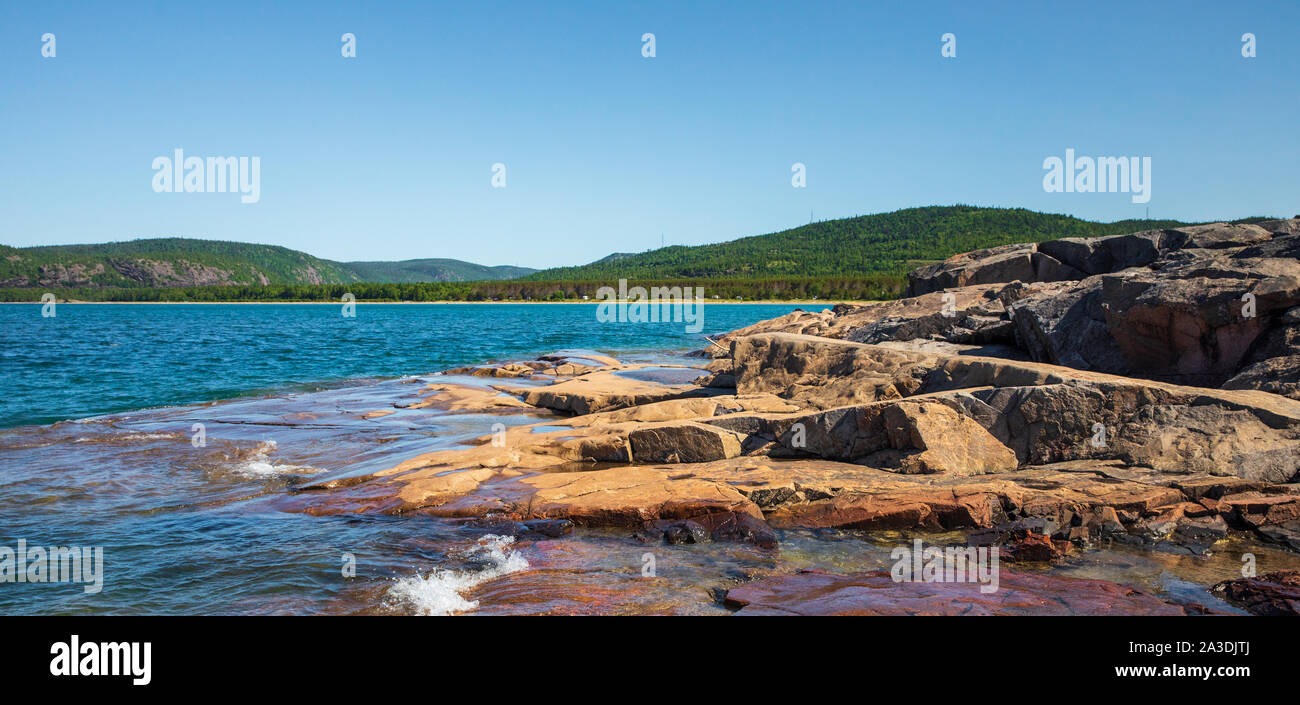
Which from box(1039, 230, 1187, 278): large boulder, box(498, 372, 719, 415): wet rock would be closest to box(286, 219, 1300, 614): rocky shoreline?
box(1039, 230, 1187, 278): large boulder

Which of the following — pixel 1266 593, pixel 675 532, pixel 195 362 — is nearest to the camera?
pixel 1266 593

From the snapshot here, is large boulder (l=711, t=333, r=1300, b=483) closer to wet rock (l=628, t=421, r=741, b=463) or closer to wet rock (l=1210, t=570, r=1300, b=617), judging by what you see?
wet rock (l=628, t=421, r=741, b=463)

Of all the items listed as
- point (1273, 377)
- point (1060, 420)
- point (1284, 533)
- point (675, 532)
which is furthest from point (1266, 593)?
point (675, 532)

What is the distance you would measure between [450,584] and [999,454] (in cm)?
701

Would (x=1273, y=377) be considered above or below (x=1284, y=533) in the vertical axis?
above

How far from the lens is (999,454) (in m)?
9.59

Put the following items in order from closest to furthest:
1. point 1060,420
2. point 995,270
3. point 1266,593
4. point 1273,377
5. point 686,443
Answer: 1. point 1266,593
2. point 1060,420
3. point 1273,377
4. point 686,443
5. point 995,270

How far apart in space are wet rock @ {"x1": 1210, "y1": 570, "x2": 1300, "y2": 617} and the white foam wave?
253 inches

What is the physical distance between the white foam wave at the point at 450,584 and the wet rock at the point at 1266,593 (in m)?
6.44

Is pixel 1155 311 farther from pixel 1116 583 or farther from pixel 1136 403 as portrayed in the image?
pixel 1116 583

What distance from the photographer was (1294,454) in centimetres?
803

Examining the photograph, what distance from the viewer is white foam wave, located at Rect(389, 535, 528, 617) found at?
673 cm

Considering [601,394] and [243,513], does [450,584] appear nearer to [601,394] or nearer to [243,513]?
[243,513]
